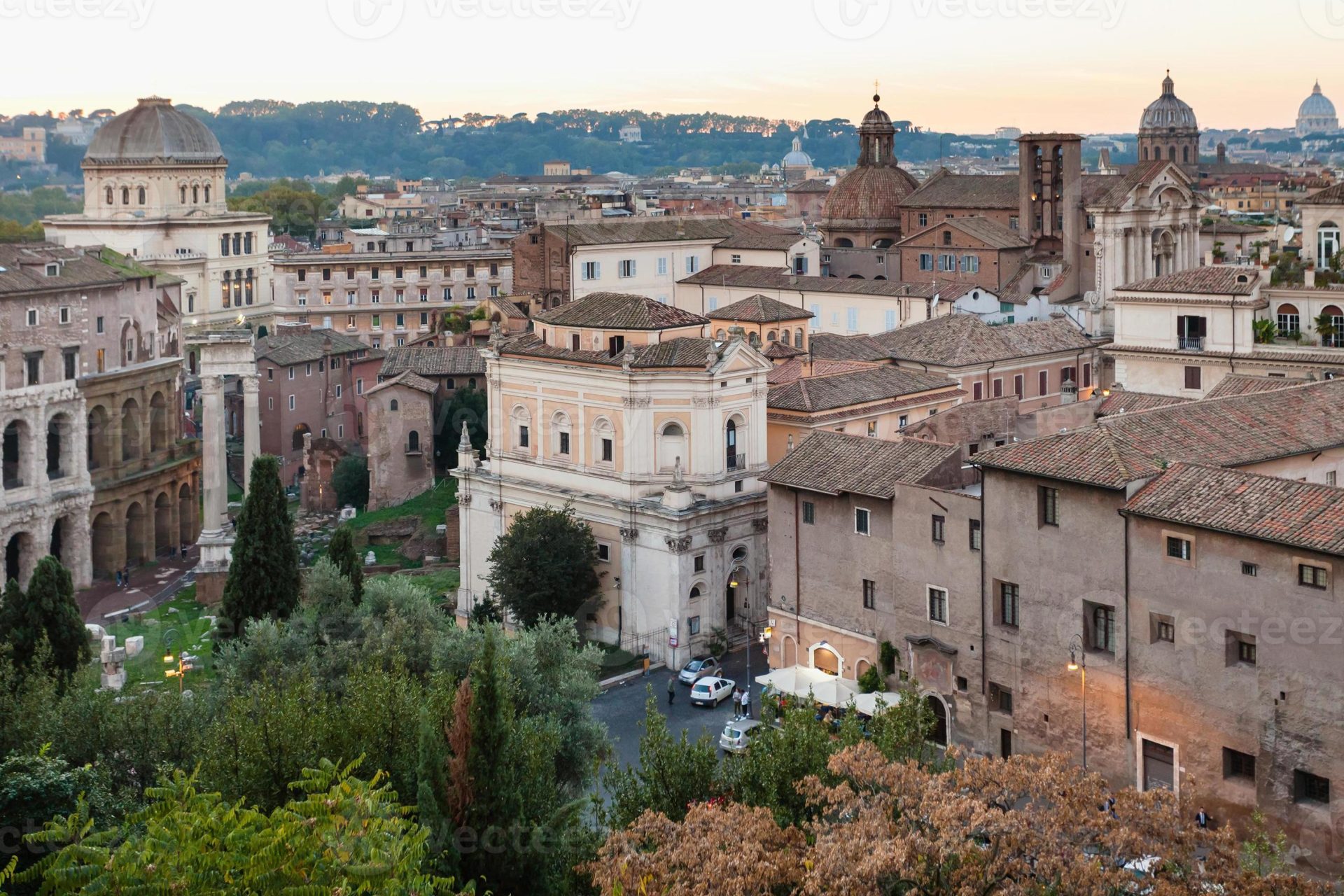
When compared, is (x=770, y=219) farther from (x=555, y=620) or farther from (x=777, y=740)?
(x=777, y=740)

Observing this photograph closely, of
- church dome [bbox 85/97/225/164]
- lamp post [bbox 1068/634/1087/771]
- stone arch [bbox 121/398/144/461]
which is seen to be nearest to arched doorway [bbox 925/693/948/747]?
lamp post [bbox 1068/634/1087/771]

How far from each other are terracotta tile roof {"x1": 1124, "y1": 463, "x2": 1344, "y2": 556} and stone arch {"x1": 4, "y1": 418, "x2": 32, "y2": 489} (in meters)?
34.3

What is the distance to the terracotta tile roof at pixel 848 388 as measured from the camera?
4444 cm

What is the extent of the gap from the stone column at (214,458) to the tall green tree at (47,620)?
52.0 ft

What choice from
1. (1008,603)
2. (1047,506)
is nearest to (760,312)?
(1008,603)

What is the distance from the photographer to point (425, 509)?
58.3 m

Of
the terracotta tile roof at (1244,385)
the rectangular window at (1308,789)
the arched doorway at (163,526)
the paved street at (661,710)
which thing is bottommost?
the paved street at (661,710)

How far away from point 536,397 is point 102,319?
17630mm

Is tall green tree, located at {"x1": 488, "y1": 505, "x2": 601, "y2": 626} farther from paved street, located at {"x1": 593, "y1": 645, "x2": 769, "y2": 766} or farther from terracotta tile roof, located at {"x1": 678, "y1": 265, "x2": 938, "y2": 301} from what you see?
terracotta tile roof, located at {"x1": 678, "y1": 265, "x2": 938, "y2": 301}

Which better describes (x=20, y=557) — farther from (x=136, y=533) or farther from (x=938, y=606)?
(x=938, y=606)

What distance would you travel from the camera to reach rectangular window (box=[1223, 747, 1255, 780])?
2738cm

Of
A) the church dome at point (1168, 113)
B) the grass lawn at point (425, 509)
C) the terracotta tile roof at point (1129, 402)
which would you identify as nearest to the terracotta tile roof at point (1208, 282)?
the terracotta tile roof at point (1129, 402)

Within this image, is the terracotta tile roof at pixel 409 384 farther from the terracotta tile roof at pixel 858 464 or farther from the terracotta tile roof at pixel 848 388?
the terracotta tile roof at pixel 858 464

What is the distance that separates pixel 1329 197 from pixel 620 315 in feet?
60.6
